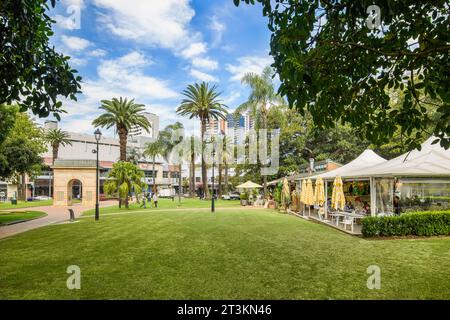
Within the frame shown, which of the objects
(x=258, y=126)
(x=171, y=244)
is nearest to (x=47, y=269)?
(x=171, y=244)

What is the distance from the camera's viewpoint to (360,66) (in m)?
5.64

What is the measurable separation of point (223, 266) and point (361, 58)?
578cm

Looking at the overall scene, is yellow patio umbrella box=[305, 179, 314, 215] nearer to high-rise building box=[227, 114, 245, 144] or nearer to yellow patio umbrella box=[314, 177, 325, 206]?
yellow patio umbrella box=[314, 177, 325, 206]

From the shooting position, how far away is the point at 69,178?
3834 centimetres

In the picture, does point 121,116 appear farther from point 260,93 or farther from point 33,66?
point 33,66

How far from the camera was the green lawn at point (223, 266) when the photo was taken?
586 centimetres

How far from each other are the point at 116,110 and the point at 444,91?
35.7m

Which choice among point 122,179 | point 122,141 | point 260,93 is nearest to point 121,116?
point 122,141

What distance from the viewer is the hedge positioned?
12.2m

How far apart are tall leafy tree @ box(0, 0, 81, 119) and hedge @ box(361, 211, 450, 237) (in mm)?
11784

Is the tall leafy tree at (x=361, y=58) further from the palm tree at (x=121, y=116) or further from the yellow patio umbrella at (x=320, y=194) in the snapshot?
the palm tree at (x=121, y=116)

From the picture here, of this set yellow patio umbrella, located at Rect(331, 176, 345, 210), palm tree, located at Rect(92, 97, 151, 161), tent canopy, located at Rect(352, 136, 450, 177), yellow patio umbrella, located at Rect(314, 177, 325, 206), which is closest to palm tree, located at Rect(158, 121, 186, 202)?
palm tree, located at Rect(92, 97, 151, 161)

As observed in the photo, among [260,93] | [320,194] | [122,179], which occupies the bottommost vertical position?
[320,194]

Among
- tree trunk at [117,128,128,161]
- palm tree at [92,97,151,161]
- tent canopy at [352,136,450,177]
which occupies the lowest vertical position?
tent canopy at [352,136,450,177]
